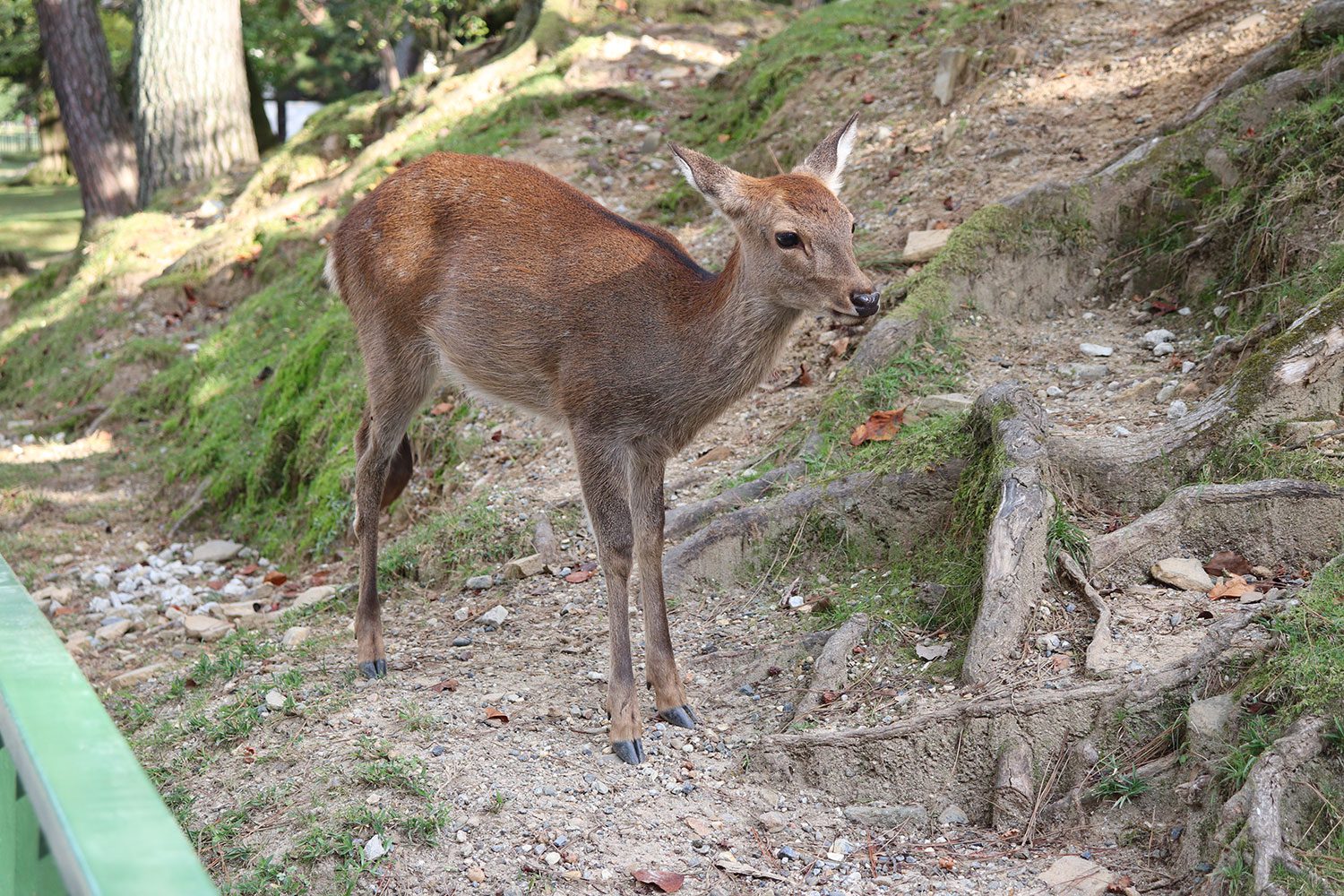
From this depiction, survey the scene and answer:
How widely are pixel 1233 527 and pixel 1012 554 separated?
74 centimetres

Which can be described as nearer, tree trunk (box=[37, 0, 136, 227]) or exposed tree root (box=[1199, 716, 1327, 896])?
exposed tree root (box=[1199, 716, 1327, 896])

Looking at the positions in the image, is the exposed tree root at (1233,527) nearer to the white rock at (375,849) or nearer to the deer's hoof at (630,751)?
the deer's hoof at (630,751)

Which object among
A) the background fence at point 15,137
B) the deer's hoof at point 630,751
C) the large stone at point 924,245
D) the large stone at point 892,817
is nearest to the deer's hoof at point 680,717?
the deer's hoof at point 630,751

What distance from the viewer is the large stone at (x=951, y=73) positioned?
317 inches

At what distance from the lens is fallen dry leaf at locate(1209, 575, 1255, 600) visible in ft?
13.1

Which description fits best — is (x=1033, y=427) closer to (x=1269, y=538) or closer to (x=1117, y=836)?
(x=1269, y=538)

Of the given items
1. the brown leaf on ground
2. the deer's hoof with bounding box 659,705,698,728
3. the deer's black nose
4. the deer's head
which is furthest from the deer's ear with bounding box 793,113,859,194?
the deer's hoof with bounding box 659,705,698,728

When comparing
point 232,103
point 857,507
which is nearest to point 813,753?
point 857,507

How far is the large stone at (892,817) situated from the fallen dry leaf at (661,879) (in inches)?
24.2

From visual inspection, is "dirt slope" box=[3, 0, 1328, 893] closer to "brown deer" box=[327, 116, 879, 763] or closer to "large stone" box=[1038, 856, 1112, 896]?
"large stone" box=[1038, 856, 1112, 896]

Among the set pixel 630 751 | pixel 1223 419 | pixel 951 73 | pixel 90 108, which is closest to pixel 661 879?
pixel 630 751

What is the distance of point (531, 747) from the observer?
4320 millimetres

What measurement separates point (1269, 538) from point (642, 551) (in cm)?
221

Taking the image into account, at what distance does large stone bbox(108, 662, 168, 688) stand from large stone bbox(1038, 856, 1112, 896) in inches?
167
